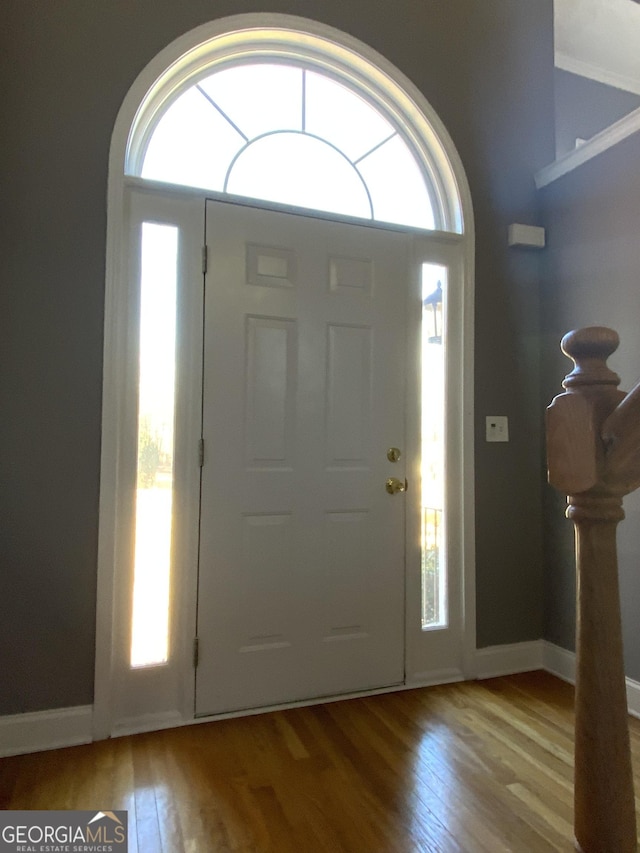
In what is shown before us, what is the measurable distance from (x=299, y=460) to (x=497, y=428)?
3.32 feet

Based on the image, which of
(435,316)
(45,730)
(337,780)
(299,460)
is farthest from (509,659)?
(45,730)

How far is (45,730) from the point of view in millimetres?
1937

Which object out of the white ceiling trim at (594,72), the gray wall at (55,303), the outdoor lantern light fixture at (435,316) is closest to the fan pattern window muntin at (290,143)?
the gray wall at (55,303)

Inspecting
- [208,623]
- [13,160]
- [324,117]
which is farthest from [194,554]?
[324,117]

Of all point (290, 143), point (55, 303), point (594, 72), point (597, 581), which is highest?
point (594, 72)

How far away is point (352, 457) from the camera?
2402 mm

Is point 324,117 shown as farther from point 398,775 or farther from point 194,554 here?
point 398,775

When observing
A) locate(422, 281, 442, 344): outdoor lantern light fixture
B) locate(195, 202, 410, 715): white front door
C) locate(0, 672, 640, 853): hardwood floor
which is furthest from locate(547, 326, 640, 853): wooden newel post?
locate(422, 281, 442, 344): outdoor lantern light fixture

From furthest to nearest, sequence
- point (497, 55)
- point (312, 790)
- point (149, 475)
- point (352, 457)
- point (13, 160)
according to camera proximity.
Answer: point (497, 55) → point (352, 457) → point (149, 475) → point (13, 160) → point (312, 790)

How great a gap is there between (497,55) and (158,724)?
337cm

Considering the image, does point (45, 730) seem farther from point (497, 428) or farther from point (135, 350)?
point (497, 428)

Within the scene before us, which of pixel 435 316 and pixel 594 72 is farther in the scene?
pixel 594 72

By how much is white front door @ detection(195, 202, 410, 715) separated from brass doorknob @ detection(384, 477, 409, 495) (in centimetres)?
2

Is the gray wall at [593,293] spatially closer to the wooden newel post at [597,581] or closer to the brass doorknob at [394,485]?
the brass doorknob at [394,485]
